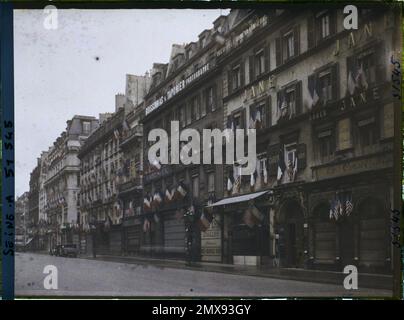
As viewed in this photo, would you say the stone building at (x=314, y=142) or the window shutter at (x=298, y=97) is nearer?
the stone building at (x=314, y=142)

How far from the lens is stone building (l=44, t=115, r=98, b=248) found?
743 centimetres

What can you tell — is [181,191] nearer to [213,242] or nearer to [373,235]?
[213,242]

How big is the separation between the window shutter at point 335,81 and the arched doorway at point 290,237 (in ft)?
4.35

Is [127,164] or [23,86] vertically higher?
[23,86]

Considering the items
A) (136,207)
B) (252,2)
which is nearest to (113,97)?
(136,207)

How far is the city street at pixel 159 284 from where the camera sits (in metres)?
6.86

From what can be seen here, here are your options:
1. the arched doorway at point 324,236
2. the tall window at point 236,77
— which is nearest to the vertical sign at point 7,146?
the tall window at point 236,77

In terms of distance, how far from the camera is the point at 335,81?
685 cm

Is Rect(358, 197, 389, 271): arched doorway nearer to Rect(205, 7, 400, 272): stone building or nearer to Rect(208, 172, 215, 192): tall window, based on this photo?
Rect(205, 7, 400, 272): stone building

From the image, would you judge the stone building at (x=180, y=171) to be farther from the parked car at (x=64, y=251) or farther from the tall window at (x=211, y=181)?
the parked car at (x=64, y=251)

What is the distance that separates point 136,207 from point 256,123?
6.08 ft

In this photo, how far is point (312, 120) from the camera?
23.0 feet

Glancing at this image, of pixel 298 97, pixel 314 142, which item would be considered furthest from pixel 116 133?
pixel 314 142

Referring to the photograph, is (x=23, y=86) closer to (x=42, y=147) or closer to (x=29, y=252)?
(x=42, y=147)
